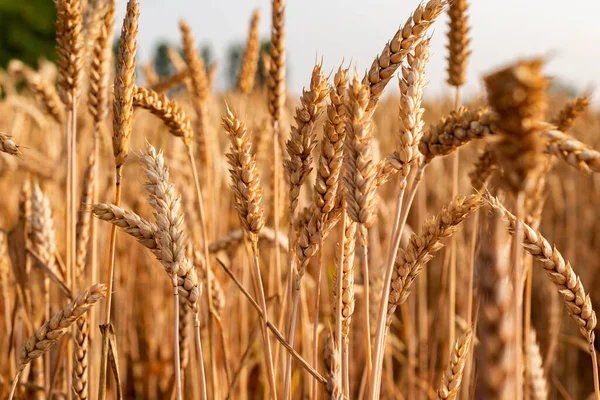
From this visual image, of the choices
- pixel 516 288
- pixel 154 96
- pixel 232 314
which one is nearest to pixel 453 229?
pixel 516 288

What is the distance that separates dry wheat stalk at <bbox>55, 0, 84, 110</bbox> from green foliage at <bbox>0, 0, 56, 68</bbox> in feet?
90.1

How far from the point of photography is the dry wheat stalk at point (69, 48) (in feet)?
3.62

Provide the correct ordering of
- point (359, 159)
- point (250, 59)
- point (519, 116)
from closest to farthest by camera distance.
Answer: point (519, 116), point (359, 159), point (250, 59)

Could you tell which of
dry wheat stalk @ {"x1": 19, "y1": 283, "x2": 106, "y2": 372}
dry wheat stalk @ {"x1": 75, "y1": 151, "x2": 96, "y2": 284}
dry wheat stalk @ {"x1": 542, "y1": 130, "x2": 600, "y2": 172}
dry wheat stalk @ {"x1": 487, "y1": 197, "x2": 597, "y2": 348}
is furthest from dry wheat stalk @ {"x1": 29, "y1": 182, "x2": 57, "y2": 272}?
dry wheat stalk @ {"x1": 542, "y1": 130, "x2": 600, "y2": 172}

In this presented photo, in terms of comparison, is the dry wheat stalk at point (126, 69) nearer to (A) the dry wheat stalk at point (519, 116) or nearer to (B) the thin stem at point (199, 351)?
(B) the thin stem at point (199, 351)

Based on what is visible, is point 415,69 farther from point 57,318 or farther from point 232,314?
point 232,314

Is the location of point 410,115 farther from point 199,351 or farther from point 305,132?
point 199,351

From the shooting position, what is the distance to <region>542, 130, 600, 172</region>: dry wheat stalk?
62 centimetres

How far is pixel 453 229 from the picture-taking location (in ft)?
2.84

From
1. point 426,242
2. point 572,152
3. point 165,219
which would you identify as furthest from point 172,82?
point 572,152

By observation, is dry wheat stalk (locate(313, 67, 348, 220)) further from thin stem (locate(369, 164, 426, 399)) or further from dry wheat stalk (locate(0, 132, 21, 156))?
dry wheat stalk (locate(0, 132, 21, 156))

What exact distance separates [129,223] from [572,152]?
0.64 meters

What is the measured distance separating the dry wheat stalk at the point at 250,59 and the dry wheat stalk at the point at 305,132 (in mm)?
1031

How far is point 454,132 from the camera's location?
81cm
